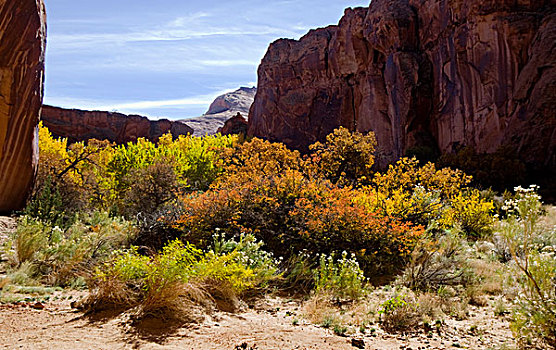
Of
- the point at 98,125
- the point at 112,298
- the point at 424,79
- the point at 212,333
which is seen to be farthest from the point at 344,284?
the point at 98,125

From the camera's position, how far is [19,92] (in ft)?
26.3

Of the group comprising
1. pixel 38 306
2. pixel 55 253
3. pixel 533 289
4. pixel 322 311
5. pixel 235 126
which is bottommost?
pixel 322 311

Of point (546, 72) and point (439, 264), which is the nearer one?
point (439, 264)

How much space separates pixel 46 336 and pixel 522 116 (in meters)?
19.3

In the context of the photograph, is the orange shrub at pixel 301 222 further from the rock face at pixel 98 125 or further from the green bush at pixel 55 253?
the rock face at pixel 98 125

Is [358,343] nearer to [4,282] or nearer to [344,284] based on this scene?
[344,284]

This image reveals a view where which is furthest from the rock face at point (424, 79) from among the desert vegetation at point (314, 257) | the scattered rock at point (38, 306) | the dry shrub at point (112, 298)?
the scattered rock at point (38, 306)

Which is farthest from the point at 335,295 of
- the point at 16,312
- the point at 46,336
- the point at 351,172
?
the point at 351,172

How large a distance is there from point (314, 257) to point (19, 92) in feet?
23.0

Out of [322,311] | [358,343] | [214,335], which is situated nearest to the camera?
[358,343]

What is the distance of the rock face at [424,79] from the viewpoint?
677 inches

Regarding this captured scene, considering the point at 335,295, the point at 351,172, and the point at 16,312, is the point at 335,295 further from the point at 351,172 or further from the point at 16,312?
the point at 351,172

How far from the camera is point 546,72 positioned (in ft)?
54.3

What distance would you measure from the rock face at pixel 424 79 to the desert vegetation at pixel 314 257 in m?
8.79
